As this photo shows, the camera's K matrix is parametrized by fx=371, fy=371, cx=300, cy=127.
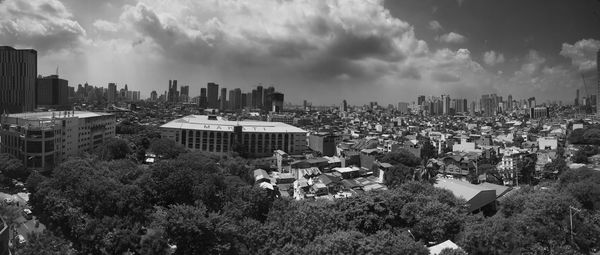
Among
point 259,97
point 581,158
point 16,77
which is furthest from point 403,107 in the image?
point 16,77

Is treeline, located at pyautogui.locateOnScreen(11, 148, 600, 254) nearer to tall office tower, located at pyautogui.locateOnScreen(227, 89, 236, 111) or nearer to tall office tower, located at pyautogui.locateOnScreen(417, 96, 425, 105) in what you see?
tall office tower, located at pyautogui.locateOnScreen(227, 89, 236, 111)

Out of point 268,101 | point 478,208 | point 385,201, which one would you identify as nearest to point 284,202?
point 385,201

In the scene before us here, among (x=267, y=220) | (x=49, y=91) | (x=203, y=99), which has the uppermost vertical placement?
(x=203, y=99)

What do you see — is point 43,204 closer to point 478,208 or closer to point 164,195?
point 164,195

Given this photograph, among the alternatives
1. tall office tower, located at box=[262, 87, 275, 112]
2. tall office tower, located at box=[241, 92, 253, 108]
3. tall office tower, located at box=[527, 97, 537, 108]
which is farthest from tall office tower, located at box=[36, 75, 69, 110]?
tall office tower, located at box=[527, 97, 537, 108]

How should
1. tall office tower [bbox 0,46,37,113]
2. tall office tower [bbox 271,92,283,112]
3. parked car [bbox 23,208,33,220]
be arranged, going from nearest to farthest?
parked car [bbox 23,208,33,220] < tall office tower [bbox 0,46,37,113] < tall office tower [bbox 271,92,283,112]

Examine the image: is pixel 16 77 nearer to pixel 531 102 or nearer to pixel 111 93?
pixel 111 93

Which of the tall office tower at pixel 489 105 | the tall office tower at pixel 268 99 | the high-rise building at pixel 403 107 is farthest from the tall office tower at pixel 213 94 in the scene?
the tall office tower at pixel 489 105

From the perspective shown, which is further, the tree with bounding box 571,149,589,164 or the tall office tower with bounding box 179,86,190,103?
the tall office tower with bounding box 179,86,190,103
